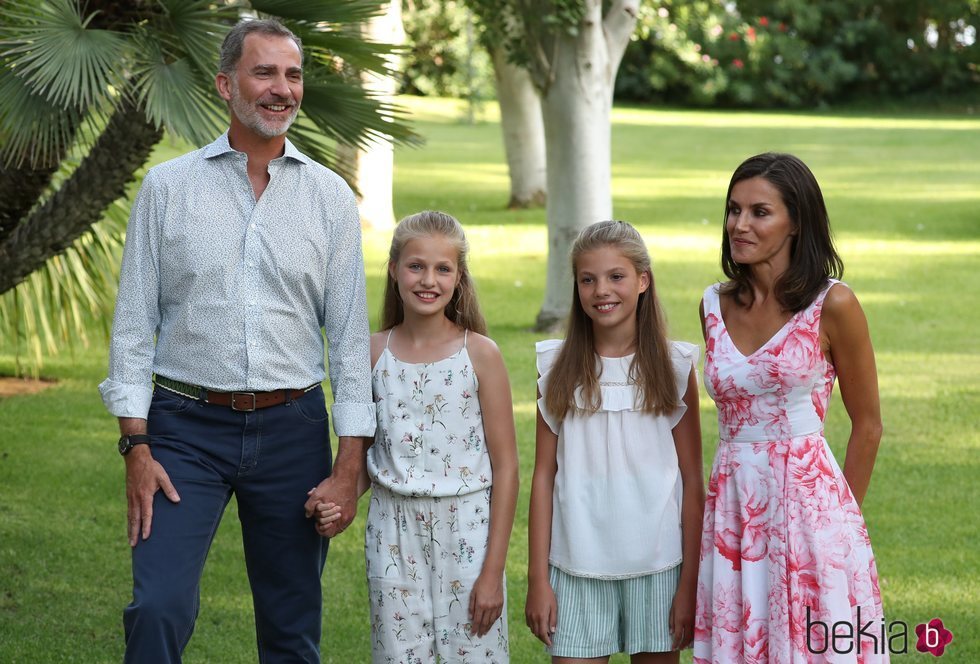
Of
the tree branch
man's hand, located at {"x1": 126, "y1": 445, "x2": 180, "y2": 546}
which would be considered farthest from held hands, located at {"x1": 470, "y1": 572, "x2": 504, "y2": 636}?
the tree branch

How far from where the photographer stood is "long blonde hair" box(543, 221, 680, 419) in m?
3.30

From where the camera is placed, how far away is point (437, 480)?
129 inches

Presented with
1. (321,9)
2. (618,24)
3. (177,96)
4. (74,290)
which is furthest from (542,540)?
(618,24)

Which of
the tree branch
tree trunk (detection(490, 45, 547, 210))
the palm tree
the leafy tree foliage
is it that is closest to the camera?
the palm tree

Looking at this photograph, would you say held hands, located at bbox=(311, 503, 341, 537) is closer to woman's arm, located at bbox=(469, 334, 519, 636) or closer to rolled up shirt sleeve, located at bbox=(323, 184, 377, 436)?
rolled up shirt sleeve, located at bbox=(323, 184, 377, 436)

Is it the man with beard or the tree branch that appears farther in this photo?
the tree branch

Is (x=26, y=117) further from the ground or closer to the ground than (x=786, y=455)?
further from the ground

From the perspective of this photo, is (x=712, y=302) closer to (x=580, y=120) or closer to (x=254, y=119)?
(x=254, y=119)

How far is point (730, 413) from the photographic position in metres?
3.25

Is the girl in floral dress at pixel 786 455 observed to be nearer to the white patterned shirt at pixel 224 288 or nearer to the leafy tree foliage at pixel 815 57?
the white patterned shirt at pixel 224 288

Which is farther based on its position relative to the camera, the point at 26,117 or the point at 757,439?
the point at 26,117

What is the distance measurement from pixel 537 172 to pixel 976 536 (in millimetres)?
12786

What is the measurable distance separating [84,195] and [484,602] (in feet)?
9.48

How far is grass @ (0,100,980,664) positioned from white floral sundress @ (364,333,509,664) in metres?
0.77
